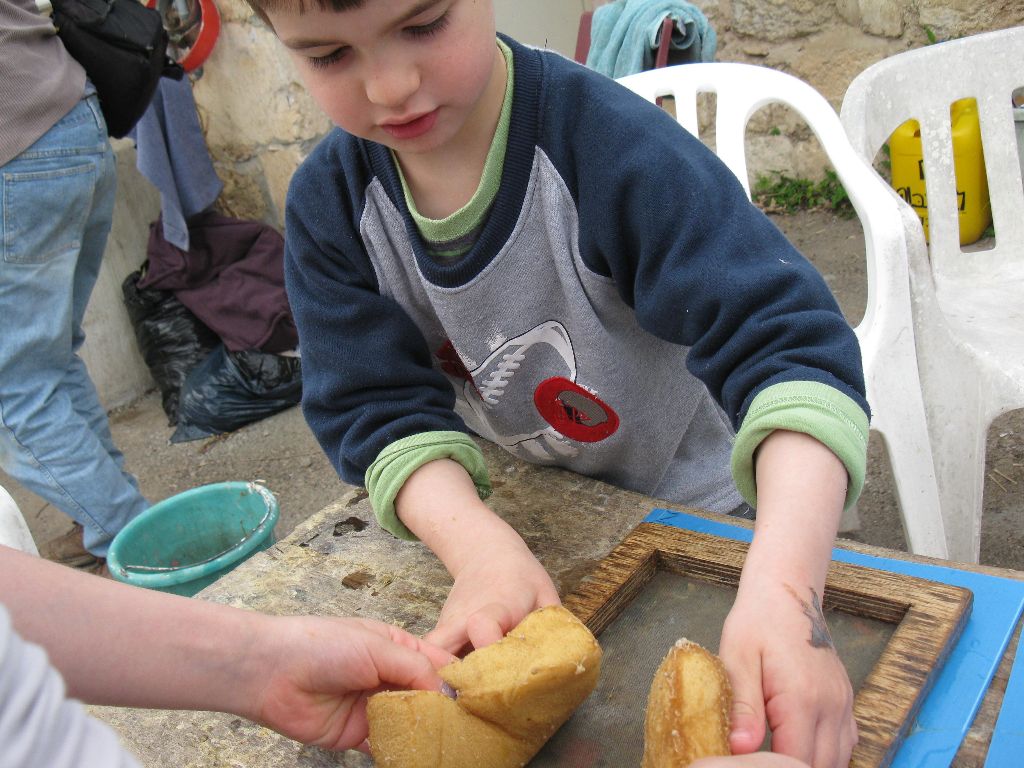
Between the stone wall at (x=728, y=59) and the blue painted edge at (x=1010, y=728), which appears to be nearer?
the blue painted edge at (x=1010, y=728)

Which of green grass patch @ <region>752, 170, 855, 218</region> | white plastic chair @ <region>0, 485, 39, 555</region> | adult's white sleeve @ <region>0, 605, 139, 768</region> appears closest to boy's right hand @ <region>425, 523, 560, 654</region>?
adult's white sleeve @ <region>0, 605, 139, 768</region>

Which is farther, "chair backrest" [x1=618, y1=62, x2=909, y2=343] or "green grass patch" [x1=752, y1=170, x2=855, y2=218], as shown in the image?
"green grass patch" [x1=752, y1=170, x2=855, y2=218]

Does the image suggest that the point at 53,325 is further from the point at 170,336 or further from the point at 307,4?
the point at 307,4

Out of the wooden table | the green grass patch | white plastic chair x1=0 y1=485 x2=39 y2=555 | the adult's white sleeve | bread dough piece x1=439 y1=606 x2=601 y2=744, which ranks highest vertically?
the adult's white sleeve

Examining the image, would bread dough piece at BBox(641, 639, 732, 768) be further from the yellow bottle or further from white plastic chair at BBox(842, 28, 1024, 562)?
the yellow bottle

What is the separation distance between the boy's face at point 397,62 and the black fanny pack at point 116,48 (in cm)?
166

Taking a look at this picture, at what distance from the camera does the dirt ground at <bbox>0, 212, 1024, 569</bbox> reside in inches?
88.7

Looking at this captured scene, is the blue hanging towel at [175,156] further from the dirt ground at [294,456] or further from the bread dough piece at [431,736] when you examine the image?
the bread dough piece at [431,736]

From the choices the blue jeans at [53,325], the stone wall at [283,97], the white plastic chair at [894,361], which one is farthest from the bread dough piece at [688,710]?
the stone wall at [283,97]

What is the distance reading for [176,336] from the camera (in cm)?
334

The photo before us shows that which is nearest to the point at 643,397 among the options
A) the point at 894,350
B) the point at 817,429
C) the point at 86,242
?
the point at 817,429

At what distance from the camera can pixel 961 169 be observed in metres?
3.06

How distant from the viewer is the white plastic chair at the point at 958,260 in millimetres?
1565

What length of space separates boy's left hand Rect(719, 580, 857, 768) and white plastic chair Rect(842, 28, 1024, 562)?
93cm
